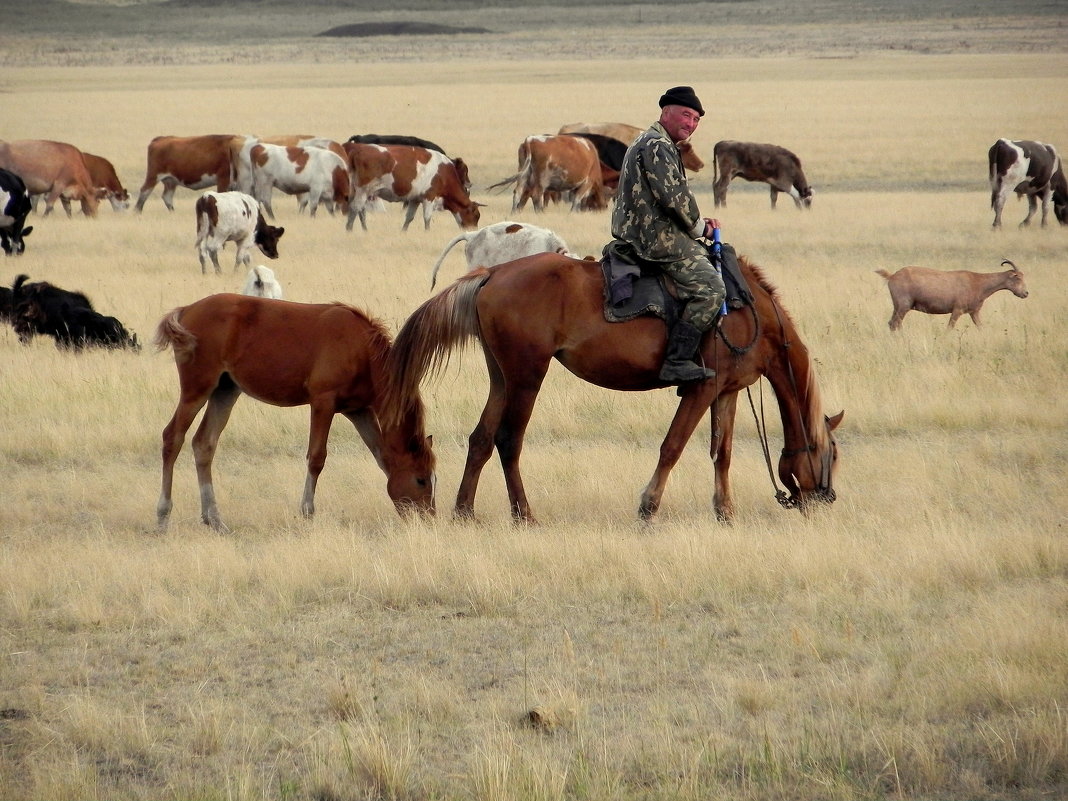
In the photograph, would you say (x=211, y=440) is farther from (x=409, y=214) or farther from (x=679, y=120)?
(x=409, y=214)

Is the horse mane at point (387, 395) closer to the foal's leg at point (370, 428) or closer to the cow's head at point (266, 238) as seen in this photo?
the foal's leg at point (370, 428)

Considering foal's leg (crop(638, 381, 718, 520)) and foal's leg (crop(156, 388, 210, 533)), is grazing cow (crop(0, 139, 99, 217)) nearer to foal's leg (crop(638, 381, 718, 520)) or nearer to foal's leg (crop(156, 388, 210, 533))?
foal's leg (crop(156, 388, 210, 533))

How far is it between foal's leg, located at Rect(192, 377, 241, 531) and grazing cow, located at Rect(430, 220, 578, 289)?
5267 mm

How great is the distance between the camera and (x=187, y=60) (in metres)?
97.8

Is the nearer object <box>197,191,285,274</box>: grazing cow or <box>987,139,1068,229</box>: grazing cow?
<box>197,191,285,274</box>: grazing cow

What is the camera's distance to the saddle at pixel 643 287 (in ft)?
24.2

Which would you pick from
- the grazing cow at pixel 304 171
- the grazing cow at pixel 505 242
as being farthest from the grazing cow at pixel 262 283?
the grazing cow at pixel 304 171

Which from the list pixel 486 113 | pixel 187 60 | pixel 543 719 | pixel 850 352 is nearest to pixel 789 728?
pixel 543 719

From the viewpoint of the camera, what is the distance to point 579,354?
7.52 m

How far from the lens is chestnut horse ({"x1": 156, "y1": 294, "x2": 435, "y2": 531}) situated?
7.72 m

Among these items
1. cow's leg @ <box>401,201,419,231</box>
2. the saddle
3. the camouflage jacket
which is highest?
the camouflage jacket

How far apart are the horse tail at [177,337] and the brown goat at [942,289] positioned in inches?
292

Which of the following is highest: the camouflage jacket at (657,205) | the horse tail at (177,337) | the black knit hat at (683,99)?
the black knit hat at (683,99)

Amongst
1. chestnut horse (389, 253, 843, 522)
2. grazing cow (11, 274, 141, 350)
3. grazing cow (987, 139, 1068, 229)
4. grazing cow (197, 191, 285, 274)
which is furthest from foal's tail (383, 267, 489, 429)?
grazing cow (987, 139, 1068, 229)
